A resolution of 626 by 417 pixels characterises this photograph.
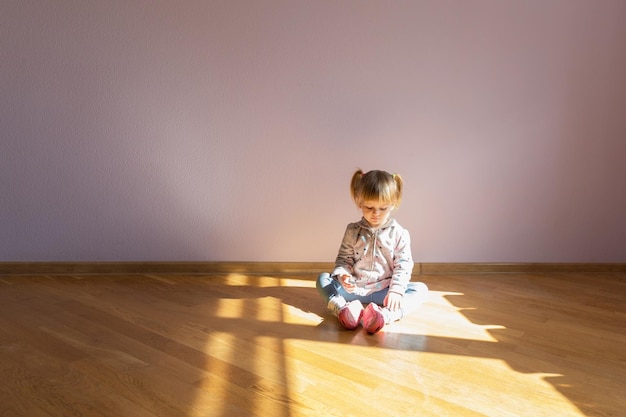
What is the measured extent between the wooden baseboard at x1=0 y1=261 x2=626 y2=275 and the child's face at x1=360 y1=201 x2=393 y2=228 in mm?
623

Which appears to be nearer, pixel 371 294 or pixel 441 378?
pixel 441 378

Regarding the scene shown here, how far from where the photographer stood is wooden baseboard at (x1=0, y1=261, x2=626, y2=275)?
2334 mm

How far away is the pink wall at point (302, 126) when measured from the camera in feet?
7.44

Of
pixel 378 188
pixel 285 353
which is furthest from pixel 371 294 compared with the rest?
pixel 285 353

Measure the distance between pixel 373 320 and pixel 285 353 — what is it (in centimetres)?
33

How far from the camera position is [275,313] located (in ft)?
6.48

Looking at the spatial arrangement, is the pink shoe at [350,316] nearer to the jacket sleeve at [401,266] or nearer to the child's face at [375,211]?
the jacket sleeve at [401,266]

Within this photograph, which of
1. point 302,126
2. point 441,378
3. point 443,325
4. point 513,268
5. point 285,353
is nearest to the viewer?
point 441,378

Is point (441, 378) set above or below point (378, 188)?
below

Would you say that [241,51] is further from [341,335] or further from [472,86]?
[341,335]

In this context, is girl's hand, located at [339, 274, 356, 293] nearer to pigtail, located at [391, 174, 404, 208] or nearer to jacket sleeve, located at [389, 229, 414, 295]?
jacket sleeve, located at [389, 229, 414, 295]

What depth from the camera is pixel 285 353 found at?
5.29 feet

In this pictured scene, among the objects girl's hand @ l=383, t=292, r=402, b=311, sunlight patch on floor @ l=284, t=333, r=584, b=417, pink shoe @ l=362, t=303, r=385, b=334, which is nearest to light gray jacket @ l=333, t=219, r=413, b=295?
girl's hand @ l=383, t=292, r=402, b=311

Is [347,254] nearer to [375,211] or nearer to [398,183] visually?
[375,211]
